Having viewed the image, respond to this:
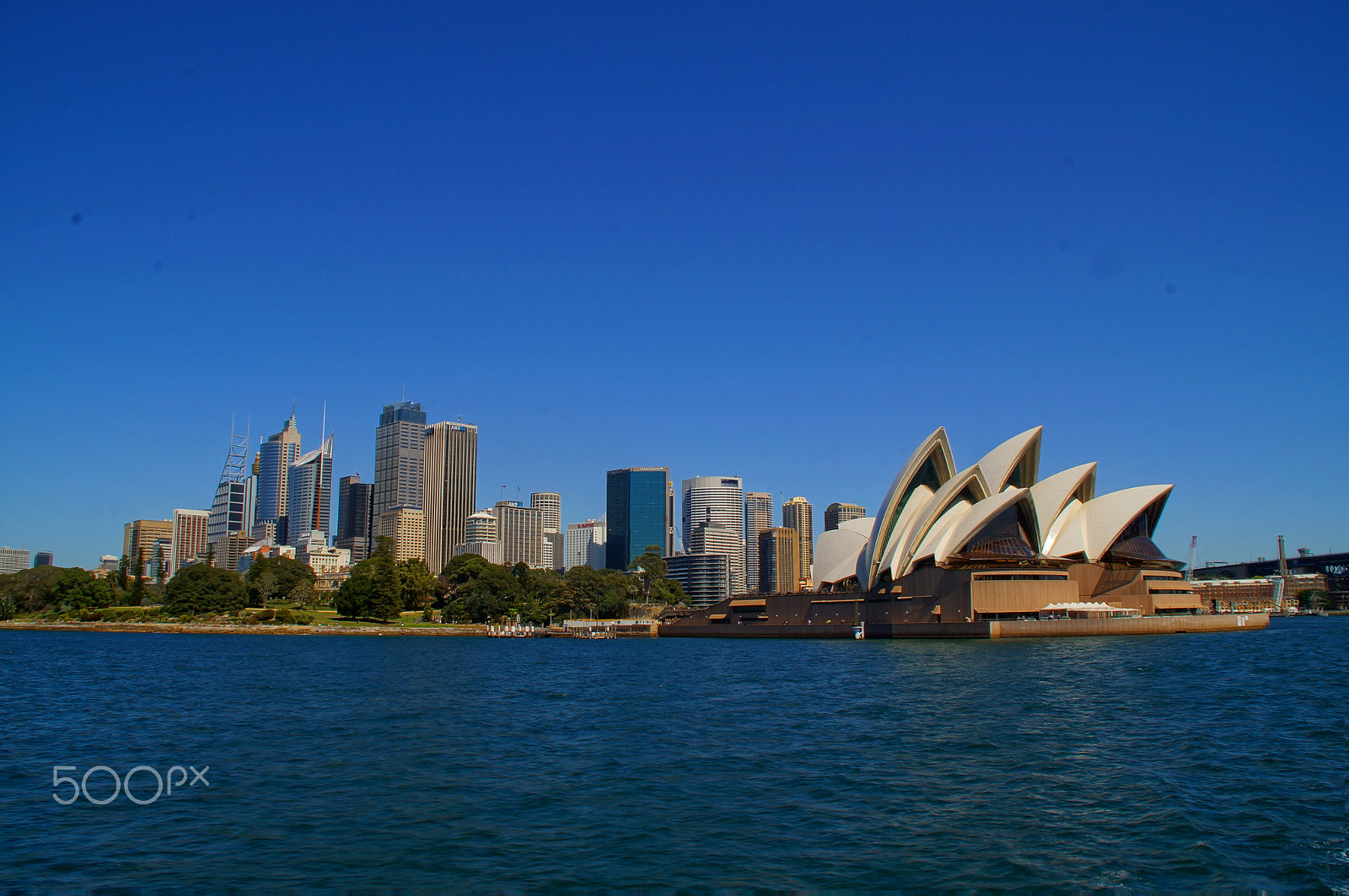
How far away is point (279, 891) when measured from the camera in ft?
34.9

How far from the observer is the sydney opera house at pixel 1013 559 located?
6650cm

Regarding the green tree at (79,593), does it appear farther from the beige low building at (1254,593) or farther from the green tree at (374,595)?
the beige low building at (1254,593)

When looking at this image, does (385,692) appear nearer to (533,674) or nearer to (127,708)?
(127,708)

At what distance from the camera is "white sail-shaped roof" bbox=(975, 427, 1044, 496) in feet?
230

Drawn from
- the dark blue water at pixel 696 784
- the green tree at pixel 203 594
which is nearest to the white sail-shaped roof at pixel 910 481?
the dark blue water at pixel 696 784

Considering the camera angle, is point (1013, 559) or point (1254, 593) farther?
point (1254, 593)

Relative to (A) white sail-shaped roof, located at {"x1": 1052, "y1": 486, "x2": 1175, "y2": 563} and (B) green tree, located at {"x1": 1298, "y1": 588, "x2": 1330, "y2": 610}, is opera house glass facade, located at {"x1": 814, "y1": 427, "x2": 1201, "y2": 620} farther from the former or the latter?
(B) green tree, located at {"x1": 1298, "y1": 588, "x2": 1330, "y2": 610}

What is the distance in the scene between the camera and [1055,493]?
7181cm

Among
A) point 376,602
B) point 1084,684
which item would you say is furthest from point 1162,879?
point 376,602

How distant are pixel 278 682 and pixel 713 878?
28556mm

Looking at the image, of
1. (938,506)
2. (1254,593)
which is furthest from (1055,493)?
(1254,593)

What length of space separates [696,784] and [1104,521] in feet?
207

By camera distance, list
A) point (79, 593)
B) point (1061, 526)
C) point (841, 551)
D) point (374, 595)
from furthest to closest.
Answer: point (79, 593)
point (374, 595)
point (841, 551)
point (1061, 526)

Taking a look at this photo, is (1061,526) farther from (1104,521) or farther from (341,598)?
(341,598)
